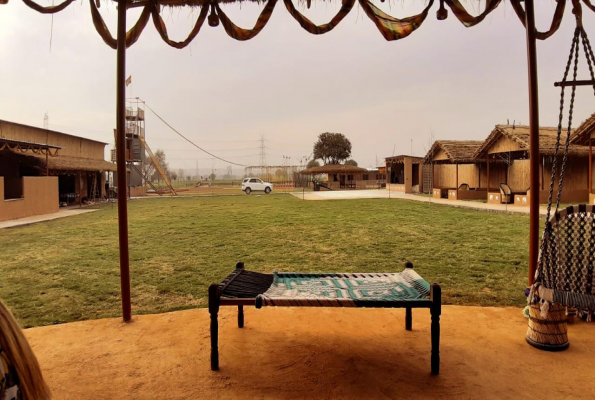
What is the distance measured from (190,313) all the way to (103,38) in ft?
9.51

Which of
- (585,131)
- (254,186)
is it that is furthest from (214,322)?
(254,186)

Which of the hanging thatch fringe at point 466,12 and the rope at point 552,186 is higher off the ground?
the hanging thatch fringe at point 466,12

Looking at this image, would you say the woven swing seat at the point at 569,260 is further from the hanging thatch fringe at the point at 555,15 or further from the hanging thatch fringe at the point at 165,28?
the hanging thatch fringe at the point at 165,28

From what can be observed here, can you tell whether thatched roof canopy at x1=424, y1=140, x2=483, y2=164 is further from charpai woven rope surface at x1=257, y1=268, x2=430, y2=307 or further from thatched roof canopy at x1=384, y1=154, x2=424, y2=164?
charpai woven rope surface at x1=257, y1=268, x2=430, y2=307

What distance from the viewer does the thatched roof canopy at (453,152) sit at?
66.3 feet

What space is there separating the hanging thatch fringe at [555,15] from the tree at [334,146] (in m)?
50.3

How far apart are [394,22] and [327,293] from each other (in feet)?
8.47

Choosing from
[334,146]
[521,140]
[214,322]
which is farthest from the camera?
[334,146]

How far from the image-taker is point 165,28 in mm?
3836

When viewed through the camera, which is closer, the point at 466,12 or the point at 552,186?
the point at 552,186

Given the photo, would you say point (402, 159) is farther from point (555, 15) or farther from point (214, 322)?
point (214, 322)

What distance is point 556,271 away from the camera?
114 inches

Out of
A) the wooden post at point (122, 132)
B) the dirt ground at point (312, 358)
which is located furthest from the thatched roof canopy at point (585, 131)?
the wooden post at point (122, 132)

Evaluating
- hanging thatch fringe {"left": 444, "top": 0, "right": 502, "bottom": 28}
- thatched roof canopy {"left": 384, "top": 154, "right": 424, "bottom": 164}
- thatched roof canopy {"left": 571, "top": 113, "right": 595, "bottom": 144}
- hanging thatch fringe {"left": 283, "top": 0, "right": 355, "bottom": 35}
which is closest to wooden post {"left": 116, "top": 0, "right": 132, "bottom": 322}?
hanging thatch fringe {"left": 283, "top": 0, "right": 355, "bottom": 35}
